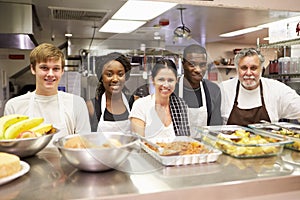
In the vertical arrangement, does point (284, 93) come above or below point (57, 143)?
above

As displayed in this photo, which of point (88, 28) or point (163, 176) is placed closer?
point (163, 176)

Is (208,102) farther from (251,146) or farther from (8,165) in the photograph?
(8,165)

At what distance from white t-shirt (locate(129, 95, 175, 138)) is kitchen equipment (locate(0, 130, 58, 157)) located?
1.09 feet

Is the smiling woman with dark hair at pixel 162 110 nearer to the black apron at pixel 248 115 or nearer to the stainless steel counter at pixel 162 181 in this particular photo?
the stainless steel counter at pixel 162 181

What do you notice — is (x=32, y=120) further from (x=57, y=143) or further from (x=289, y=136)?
Result: (x=289, y=136)

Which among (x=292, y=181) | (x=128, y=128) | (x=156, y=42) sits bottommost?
(x=292, y=181)

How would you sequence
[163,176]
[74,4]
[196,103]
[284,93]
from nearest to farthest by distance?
1. [163,176]
2. [196,103]
3. [284,93]
4. [74,4]

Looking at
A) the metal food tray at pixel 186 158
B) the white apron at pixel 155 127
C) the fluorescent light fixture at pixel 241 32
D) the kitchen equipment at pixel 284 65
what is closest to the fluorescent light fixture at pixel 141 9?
the kitchen equipment at pixel 284 65

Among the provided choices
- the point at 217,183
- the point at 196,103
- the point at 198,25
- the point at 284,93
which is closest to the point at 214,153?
the point at 217,183

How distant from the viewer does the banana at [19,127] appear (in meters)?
0.90

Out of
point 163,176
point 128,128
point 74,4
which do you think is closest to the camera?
point 163,176

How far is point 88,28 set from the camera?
4.04 meters

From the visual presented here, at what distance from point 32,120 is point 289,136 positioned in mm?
947

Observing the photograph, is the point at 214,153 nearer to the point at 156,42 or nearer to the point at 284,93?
the point at 156,42
